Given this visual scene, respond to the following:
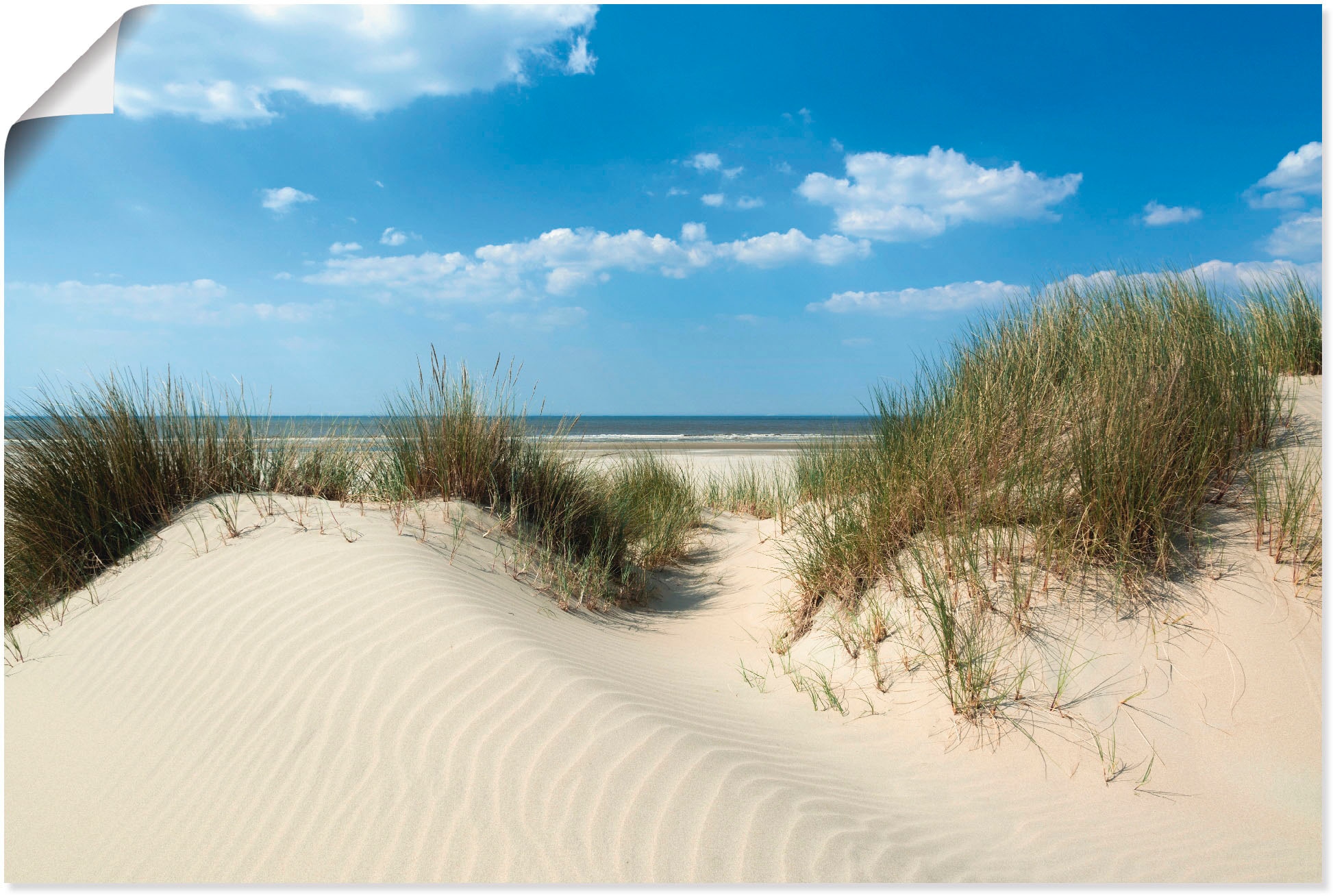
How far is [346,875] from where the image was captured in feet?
6.82

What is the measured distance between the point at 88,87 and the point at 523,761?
8.84ft

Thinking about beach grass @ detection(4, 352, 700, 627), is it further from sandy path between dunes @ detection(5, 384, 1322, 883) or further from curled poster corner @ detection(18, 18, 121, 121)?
curled poster corner @ detection(18, 18, 121, 121)

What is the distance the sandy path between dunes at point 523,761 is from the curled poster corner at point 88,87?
219 centimetres

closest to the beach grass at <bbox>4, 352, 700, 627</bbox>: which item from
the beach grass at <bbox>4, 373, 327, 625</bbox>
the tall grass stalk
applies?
the beach grass at <bbox>4, 373, 327, 625</bbox>

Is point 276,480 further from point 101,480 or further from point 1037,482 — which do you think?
point 1037,482

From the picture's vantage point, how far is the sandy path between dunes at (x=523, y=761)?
214 centimetres

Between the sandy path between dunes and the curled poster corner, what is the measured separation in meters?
2.19

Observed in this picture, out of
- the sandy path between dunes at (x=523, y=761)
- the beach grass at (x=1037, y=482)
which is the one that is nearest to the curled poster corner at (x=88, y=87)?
the sandy path between dunes at (x=523, y=761)

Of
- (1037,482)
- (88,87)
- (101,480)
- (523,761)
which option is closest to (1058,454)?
(1037,482)

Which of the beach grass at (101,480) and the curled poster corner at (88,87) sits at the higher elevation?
the curled poster corner at (88,87)

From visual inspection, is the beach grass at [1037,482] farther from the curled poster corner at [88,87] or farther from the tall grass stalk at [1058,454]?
the curled poster corner at [88,87]

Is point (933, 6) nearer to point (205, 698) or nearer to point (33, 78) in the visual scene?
point (33, 78)

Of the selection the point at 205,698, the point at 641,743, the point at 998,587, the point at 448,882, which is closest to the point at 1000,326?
the point at 998,587

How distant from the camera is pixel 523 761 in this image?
2.42m
